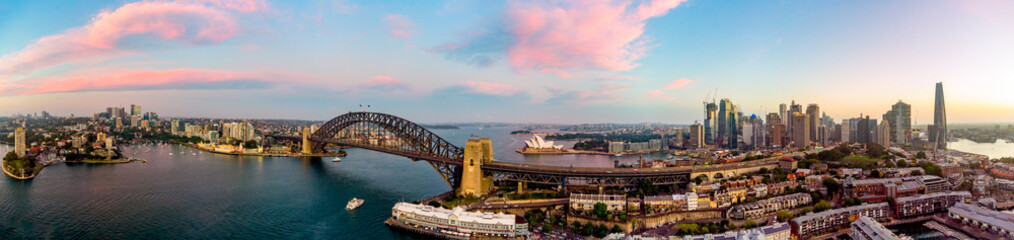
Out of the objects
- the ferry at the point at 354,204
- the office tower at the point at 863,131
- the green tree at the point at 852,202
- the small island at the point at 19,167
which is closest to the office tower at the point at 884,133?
the office tower at the point at 863,131

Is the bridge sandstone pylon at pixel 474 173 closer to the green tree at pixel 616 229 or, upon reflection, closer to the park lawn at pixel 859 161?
the green tree at pixel 616 229

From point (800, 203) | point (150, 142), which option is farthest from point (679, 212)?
point (150, 142)

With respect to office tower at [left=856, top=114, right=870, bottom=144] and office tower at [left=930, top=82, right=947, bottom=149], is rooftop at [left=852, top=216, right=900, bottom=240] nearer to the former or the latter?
office tower at [left=930, top=82, right=947, bottom=149]

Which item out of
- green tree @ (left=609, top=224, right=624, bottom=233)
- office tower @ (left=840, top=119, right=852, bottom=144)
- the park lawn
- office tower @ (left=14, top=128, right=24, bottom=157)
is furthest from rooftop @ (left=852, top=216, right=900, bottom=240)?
office tower @ (left=14, top=128, right=24, bottom=157)

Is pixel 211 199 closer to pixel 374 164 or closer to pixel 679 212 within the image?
pixel 374 164

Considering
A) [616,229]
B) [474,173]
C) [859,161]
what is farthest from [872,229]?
[859,161]

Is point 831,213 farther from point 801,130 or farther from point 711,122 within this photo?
point 711,122
